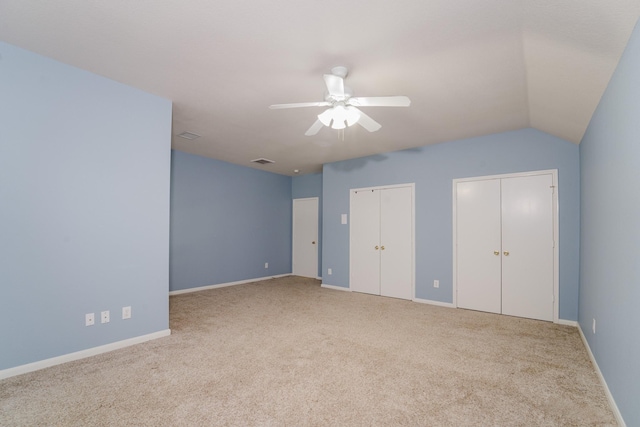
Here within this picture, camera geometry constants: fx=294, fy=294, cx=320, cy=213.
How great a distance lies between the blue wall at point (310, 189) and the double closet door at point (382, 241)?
1465 millimetres

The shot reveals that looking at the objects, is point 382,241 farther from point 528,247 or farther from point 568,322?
point 568,322

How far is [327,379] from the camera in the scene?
2.36 metres

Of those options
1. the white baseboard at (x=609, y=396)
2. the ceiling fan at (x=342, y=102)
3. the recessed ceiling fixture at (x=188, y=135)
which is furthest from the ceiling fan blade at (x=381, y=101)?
the recessed ceiling fixture at (x=188, y=135)

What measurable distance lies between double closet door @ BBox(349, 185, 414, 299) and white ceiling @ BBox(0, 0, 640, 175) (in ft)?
6.27

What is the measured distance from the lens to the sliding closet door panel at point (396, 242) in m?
5.06

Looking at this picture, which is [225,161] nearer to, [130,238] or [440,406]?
[130,238]

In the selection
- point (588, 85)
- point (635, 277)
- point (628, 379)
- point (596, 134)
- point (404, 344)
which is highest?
point (588, 85)

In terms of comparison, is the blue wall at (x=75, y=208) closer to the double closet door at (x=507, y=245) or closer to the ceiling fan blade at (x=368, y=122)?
the ceiling fan blade at (x=368, y=122)

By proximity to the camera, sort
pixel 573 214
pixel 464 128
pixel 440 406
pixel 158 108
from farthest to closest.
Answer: pixel 464 128, pixel 573 214, pixel 158 108, pixel 440 406

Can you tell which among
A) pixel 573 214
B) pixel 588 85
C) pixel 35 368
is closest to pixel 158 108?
pixel 35 368

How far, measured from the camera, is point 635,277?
5.30ft

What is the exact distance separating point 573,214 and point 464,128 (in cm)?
173

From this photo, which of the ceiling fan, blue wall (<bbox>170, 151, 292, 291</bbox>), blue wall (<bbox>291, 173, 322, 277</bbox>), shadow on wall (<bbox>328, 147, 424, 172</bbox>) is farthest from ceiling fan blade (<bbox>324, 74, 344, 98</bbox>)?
blue wall (<bbox>291, 173, 322, 277</bbox>)

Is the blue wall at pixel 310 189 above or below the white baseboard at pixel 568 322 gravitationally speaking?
above
